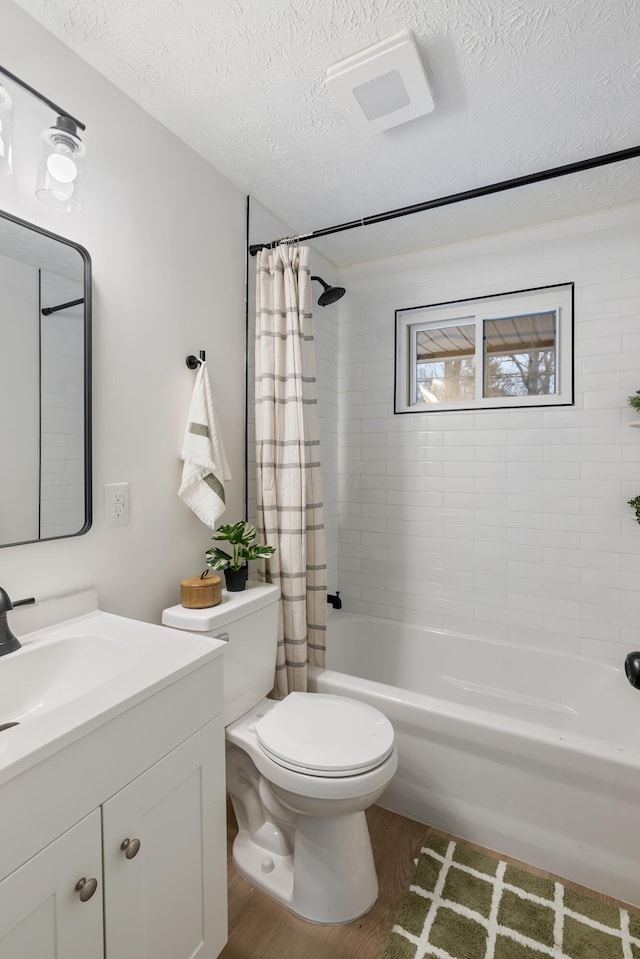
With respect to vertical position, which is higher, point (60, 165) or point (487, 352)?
point (60, 165)

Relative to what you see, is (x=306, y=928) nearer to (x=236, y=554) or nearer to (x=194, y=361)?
(x=236, y=554)

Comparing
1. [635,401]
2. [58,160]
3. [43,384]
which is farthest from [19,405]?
[635,401]

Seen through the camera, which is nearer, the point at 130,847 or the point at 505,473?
the point at 130,847

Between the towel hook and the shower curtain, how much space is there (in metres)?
0.26

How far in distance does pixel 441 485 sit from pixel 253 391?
1126mm

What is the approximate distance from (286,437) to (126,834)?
4.40ft

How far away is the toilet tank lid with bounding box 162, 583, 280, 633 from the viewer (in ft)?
4.67

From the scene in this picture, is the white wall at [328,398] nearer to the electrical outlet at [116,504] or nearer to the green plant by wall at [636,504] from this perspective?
the electrical outlet at [116,504]

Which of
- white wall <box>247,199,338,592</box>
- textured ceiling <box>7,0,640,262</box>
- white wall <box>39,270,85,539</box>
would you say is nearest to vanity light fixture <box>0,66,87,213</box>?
white wall <box>39,270,85,539</box>

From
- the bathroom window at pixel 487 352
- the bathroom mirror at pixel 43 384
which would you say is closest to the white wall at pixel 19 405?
the bathroom mirror at pixel 43 384

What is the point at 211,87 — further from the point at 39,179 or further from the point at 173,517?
the point at 173,517

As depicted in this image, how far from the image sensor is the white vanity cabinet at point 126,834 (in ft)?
2.28

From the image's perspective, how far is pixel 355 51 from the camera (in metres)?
1.29

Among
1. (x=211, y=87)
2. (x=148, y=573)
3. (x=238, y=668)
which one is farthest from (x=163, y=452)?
(x=211, y=87)
